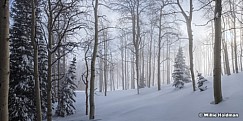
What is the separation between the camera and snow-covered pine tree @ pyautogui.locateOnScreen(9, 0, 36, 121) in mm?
13266

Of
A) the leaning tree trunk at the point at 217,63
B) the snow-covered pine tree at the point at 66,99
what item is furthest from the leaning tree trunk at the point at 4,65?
the snow-covered pine tree at the point at 66,99

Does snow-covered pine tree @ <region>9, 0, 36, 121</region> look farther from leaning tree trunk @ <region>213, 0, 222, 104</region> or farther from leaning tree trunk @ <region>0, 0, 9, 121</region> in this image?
leaning tree trunk @ <region>0, 0, 9, 121</region>

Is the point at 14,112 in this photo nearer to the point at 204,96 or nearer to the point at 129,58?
the point at 204,96

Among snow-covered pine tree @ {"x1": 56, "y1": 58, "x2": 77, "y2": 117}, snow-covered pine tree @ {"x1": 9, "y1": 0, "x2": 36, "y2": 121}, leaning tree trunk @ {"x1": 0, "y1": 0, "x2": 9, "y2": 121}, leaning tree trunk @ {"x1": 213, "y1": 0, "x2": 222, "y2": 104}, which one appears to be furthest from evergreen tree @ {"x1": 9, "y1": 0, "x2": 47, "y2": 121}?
leaning tree trunk @ {"x1": 0, "y1": 0, "x2": 9, "y2": 121}

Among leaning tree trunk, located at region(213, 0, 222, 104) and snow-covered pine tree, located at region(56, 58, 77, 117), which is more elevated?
leaning tree trunk, located at region(213, 0, 222, 104)

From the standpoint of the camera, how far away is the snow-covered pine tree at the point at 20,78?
13266mm

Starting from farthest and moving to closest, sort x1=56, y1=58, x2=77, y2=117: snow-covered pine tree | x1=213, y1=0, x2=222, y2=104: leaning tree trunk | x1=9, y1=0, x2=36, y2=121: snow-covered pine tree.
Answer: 1. x1=56, y1=58, x2=77, y2=117: snow-covered pine tree
2. x1=9, y1=0, x2=36, y2=121: snow-covered pine tree
3. x1=213, y1=0, x2=222, y2=104: leaning tree trunk

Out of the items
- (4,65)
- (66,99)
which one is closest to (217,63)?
(4,65)

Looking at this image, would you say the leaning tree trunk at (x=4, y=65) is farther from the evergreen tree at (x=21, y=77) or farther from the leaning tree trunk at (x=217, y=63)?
the evergreen tree at (x=21, y=77)

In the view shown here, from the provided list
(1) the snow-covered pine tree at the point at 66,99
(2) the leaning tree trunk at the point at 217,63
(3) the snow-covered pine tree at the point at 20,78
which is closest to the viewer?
(2) the leaning tree trunk at the point at 217,63

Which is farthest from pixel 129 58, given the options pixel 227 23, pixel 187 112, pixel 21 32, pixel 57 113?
pixel 187 112

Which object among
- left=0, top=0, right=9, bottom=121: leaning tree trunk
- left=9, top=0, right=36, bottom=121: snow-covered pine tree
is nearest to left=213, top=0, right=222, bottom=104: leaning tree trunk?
left=0, top=0, right=9, bottom=121: leaning tree trunk

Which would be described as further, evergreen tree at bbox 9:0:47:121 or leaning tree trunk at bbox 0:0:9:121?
evergreen tree at bbox 9:0:47:121

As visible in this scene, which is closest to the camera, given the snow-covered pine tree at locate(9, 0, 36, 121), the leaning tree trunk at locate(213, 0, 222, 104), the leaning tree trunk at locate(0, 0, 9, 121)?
the leaning tree trunk at locate(0, 0, 9, 121)
